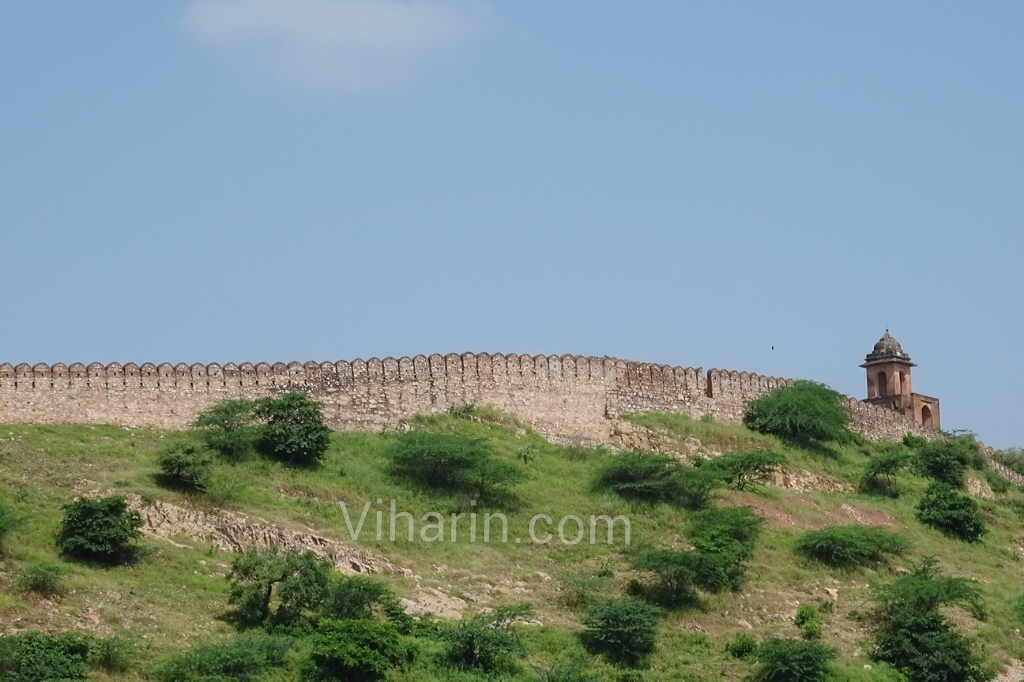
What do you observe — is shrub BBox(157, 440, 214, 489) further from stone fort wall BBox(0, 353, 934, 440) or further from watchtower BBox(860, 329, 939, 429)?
watchtower BBox(860, 329, 939, 429)

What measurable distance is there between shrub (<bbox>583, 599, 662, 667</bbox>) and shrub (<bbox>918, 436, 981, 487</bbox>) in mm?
14691

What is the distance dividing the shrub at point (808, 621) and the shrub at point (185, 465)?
32.6ft

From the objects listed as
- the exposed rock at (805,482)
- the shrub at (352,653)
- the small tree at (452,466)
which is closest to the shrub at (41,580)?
the shrub at (352,653)

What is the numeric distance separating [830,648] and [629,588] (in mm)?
3448

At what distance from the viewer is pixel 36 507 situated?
3038 centimetres

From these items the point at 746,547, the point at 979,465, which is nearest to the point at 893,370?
the point at 979,465

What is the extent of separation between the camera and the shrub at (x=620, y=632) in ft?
97.1

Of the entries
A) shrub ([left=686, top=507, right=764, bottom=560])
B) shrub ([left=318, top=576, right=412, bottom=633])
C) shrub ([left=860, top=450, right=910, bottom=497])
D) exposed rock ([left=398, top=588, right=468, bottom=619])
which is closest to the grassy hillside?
exposed rock ([left=398, top=588, right=468, bottom=619])

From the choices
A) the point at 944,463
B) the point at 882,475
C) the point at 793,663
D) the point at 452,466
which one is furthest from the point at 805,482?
the point at 793,663

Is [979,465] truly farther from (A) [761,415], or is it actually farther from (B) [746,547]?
(B) [746,547]

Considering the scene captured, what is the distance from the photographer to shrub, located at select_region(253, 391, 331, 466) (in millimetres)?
34500

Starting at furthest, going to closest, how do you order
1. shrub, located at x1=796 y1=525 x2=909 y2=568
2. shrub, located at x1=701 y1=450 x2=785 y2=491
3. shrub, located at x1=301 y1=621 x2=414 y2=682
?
shrub, located at x1=701 y1=450 x2=785 y2=491
shrub, located at x1=796 y1=525 x2=909 y2=568
shrub, located at x1=301 y1=621 x2=414 y2=682

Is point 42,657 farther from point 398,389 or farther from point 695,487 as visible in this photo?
point 695,487

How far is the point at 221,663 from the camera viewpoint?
2620 cm
